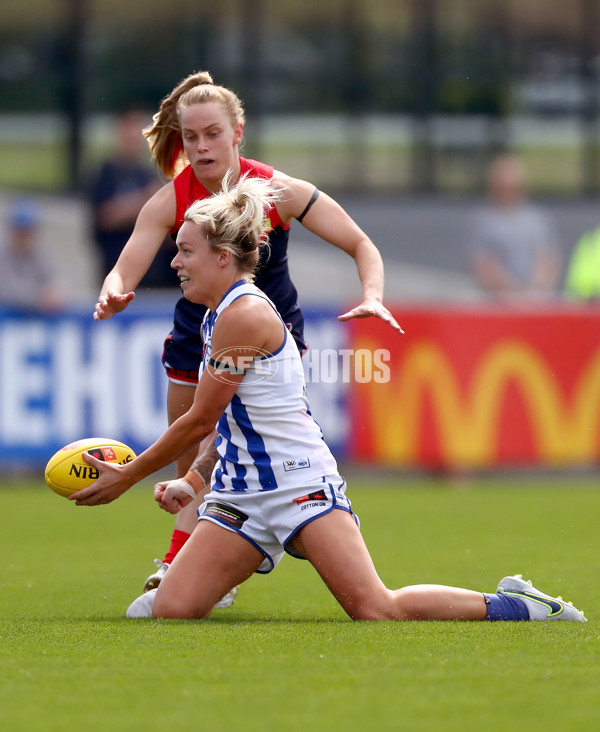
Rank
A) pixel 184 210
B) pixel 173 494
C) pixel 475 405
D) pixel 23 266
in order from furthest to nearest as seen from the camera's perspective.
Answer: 1. pixel 23 266
2. pixel 475 405
3. pixel 184 210
4. pixel 173 494

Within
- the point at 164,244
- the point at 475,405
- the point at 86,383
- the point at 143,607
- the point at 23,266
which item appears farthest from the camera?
the point at 164,244

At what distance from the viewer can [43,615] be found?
5223 mm

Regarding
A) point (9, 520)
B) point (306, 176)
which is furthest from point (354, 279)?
point (9, 520)

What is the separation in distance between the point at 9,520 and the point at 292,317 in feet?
12.0

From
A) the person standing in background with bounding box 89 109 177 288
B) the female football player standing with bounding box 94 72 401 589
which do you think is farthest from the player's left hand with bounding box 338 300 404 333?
the person standing in background with bounding box 89 109 177 288

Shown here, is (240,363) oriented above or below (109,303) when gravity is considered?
below

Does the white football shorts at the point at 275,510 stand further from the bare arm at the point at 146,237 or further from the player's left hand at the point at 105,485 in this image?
the bare arm at the point at 146,237

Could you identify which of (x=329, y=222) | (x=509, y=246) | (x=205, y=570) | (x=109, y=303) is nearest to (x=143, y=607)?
(x=205, y=570)

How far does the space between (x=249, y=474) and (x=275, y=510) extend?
17 cm

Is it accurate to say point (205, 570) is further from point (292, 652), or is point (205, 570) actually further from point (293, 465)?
point (292, 652)

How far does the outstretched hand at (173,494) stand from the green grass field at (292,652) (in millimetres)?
449

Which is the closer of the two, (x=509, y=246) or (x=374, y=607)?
(x=374, y=607)

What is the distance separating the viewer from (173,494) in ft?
→ 15.8

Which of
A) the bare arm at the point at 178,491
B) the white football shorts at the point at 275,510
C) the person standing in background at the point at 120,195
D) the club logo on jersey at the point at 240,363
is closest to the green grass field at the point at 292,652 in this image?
the white football shorts at the point at 275,510
